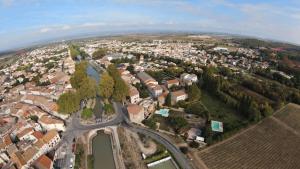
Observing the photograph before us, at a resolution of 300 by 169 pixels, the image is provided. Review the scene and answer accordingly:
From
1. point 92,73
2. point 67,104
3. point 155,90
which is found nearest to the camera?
point 67,104

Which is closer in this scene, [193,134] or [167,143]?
[167,143]

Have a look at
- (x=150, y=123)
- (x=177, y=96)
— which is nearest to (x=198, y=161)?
(x=150, y=123)

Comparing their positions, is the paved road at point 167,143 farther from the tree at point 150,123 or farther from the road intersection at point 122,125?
the tree at point 150,123

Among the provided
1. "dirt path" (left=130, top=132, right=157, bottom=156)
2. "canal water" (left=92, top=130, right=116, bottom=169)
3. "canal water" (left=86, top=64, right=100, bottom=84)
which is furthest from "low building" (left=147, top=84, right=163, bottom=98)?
"canal water" (left=86, top=64, right=100, bottom=84)

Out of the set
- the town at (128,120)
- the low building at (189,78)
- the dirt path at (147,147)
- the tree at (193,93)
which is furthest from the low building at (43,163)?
the low building at (189,78)

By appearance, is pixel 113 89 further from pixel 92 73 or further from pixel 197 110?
pixel 92 73

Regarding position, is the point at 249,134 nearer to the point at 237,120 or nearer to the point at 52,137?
the point at 237,120
